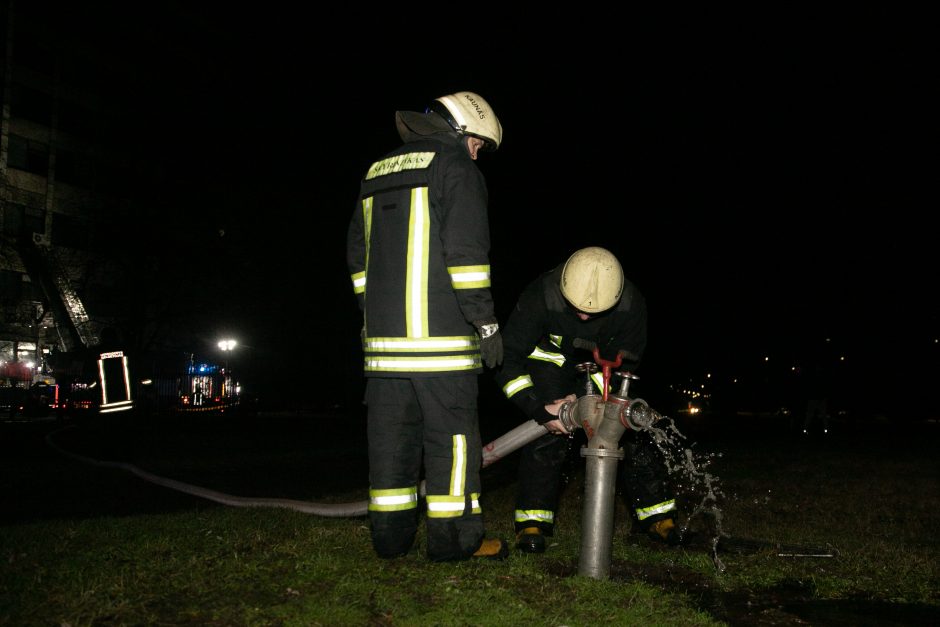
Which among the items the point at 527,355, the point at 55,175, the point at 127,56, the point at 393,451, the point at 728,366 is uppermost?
the point at 127,56

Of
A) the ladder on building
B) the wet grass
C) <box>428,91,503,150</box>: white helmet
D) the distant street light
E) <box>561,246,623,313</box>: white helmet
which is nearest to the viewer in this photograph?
the wet grass

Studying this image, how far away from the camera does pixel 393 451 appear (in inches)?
148

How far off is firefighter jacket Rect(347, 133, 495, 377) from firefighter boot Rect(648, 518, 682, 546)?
1.71 metres

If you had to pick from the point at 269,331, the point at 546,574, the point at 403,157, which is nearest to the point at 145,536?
the point at 546,574

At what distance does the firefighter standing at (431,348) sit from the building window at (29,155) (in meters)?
38.2

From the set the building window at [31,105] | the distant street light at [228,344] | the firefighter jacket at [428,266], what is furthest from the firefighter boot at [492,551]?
the building window at [31,105]

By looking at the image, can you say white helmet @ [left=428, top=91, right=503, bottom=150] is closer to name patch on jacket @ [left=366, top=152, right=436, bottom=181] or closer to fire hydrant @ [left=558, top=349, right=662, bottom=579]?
name patch on jacket @ [left=366, top=152, right=436, bottom=181]

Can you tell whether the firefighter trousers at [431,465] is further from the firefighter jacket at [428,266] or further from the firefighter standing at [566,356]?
the firefighter standing at [566,356]

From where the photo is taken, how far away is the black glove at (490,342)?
3676 millimetres

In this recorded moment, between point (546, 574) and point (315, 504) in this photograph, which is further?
point (315, 504)

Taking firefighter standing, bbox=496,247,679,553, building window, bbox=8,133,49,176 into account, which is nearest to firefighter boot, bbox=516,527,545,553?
firefighter standing, bbox=496,247,679,553

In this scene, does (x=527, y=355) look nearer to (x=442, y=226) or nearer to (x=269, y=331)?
(x=442, y=226)

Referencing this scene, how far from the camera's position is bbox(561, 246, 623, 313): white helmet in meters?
4.47

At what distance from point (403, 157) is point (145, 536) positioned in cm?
221
